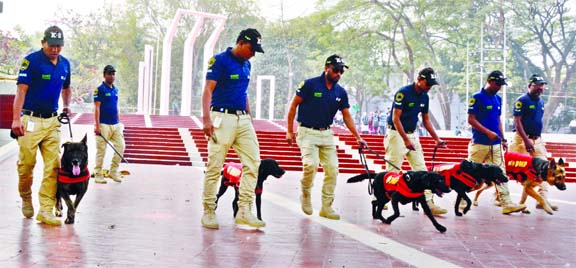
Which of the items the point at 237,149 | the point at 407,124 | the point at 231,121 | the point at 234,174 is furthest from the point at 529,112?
the point at 231,121

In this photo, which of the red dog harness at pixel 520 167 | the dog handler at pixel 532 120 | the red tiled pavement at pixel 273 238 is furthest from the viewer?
the dog handler at pixel 532 120

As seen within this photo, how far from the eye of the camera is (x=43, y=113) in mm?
6734

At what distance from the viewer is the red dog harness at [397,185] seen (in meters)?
7.46

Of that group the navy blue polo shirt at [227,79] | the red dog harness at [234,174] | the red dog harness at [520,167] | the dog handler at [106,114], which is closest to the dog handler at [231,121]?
the navy blue polo shirt at [227,79]

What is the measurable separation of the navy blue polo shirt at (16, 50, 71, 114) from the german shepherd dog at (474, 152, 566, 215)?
16.7 ft

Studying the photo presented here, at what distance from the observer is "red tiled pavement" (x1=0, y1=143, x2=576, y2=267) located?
521 centimetres

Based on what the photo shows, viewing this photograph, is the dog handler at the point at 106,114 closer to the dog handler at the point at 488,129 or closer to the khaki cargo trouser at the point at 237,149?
the khaki cargo trouser at the point at 237,149

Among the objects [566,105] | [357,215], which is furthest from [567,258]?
[566,105]

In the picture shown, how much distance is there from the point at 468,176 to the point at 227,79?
10.1 ft

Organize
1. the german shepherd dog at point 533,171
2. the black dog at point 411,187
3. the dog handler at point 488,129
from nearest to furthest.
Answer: the black dog at point 411,187 → the german shepherd dog at point 533,171 → the dog handler at point 488,129

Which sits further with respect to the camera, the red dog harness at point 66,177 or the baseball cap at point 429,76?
the baseball cap at point 429,76

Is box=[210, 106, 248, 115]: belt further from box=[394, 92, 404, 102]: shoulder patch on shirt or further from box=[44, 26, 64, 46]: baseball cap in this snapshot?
box=[394, 92, 404, 102]: shoulder patch on shirt

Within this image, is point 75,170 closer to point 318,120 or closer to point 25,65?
point 25,65

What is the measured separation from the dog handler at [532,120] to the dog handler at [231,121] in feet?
14.2
